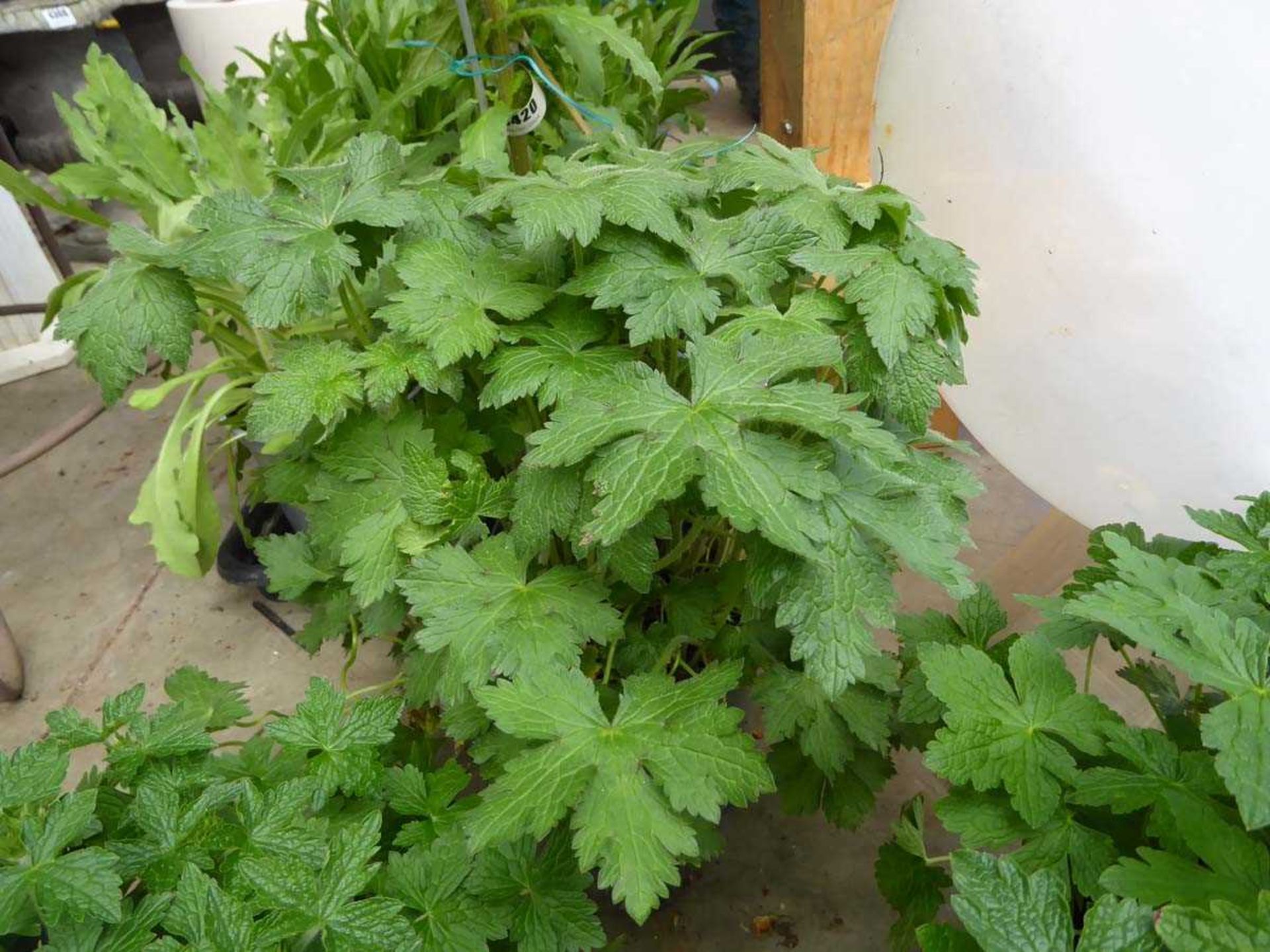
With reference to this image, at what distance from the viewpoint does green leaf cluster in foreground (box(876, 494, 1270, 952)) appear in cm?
44

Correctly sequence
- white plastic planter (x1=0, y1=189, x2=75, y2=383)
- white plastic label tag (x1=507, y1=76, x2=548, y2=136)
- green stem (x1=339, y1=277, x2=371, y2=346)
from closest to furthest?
green stem (x1=339, y1=277, x2=371, y2=346)
white plastic label tag (x1=507, y1=76, x2=548, y2=136)
white plastic planter (x1=0, y1=189, x2=75, y2=383)

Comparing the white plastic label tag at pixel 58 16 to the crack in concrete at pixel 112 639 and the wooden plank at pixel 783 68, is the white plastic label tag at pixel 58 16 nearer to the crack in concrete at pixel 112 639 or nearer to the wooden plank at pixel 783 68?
the crack in concrete at pixel 112 639

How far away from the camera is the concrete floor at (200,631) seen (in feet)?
2.88

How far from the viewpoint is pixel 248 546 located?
1.30 m

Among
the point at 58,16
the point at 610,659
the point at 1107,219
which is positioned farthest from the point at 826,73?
the point at 58,16

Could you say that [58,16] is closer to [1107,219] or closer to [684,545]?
[684,545]

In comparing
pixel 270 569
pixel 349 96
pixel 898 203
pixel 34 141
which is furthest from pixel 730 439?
pixel 34 141

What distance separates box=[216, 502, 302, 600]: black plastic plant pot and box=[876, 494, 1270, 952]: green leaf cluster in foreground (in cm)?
97

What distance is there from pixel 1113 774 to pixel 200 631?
127 cm

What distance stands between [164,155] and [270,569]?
64cm

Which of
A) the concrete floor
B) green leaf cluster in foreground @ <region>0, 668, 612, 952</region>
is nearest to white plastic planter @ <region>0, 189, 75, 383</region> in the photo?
the concrete floor

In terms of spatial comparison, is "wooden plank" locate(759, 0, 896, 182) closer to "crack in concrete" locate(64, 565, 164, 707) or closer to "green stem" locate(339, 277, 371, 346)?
"green stem" locate(339, 277, 371, 346)

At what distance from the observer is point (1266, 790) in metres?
0.44

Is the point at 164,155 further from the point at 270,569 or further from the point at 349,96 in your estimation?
the point at 270,569
